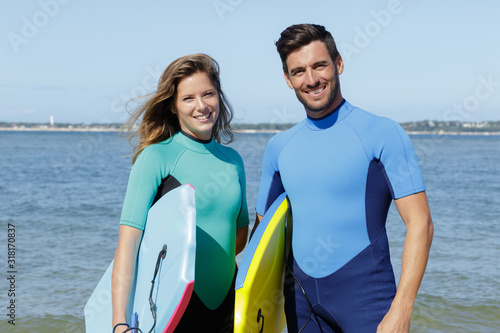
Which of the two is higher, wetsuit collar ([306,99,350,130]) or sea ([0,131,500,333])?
wetsuit collar ([306,99,350,130])

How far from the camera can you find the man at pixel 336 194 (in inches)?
81.6

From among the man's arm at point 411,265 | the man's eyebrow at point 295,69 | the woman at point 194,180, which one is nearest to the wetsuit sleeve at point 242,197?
the woman at point 194,180

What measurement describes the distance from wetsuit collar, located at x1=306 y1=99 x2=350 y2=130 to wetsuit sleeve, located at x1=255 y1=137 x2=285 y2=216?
0.22m

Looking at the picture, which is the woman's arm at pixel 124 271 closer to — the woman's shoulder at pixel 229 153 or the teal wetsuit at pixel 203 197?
the teal wetsuit at pixel 203 197

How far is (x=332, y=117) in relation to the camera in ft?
7.53

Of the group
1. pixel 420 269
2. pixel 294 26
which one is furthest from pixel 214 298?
pixel 294 26

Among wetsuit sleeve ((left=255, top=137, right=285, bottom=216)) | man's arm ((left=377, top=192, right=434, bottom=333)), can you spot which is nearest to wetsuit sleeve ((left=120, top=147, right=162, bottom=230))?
wetsuit sleeve ((left=255, top=137, right=285, bottom=216))

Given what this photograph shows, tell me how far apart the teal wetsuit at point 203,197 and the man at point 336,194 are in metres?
0.28

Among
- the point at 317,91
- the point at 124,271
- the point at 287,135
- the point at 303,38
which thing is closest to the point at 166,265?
the point at 124,271

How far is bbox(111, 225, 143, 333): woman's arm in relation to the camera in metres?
2.09

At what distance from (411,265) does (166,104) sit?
132 cm

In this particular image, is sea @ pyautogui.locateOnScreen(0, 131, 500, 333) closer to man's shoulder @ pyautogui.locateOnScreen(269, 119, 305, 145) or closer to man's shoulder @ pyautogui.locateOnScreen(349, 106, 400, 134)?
man's shoulder @ pyautogui.locateOnScreen(269, 119, 305, 145)

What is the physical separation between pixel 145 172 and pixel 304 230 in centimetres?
74

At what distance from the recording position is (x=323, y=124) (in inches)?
91.0
